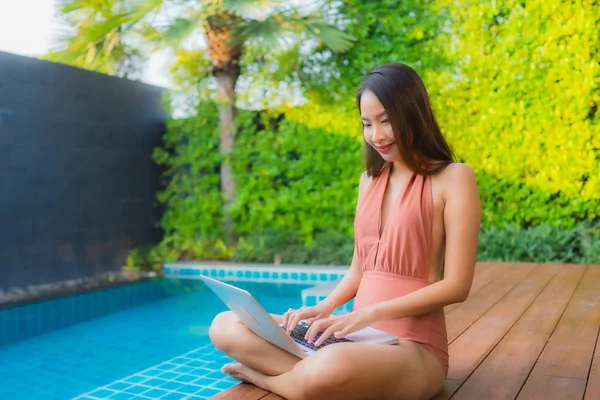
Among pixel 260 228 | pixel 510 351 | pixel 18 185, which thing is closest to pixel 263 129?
pixel 260 228

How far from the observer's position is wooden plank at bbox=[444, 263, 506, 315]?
14.7 ft

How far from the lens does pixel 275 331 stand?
6.25ft

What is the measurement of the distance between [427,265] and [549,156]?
15.3 ft

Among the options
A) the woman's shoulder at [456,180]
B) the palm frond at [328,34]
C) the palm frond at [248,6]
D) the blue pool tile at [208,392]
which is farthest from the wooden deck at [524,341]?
the palm frond at [248,6]

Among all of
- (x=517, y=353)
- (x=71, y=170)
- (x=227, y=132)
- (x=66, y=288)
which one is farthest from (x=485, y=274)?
(x=71, y=170)

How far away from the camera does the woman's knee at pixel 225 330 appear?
87.6 inches

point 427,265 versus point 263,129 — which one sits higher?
point 263,129

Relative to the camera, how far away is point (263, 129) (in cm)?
768

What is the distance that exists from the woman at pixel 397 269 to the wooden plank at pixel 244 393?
3 centimetres

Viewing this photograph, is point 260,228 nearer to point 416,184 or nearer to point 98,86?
point 98,86

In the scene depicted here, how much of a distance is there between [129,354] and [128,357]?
9 centimetres

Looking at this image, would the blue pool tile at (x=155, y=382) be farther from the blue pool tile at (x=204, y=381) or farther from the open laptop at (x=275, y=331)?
the open laptop at (x=275, y=331)

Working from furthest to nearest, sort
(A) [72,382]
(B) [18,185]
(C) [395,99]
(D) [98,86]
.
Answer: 1. (D) [98,86]
2. (B) [18,185]
3. (A) [72,382]
4. (C) [395,99]

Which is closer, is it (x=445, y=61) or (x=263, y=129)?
(x=445, y=61)
